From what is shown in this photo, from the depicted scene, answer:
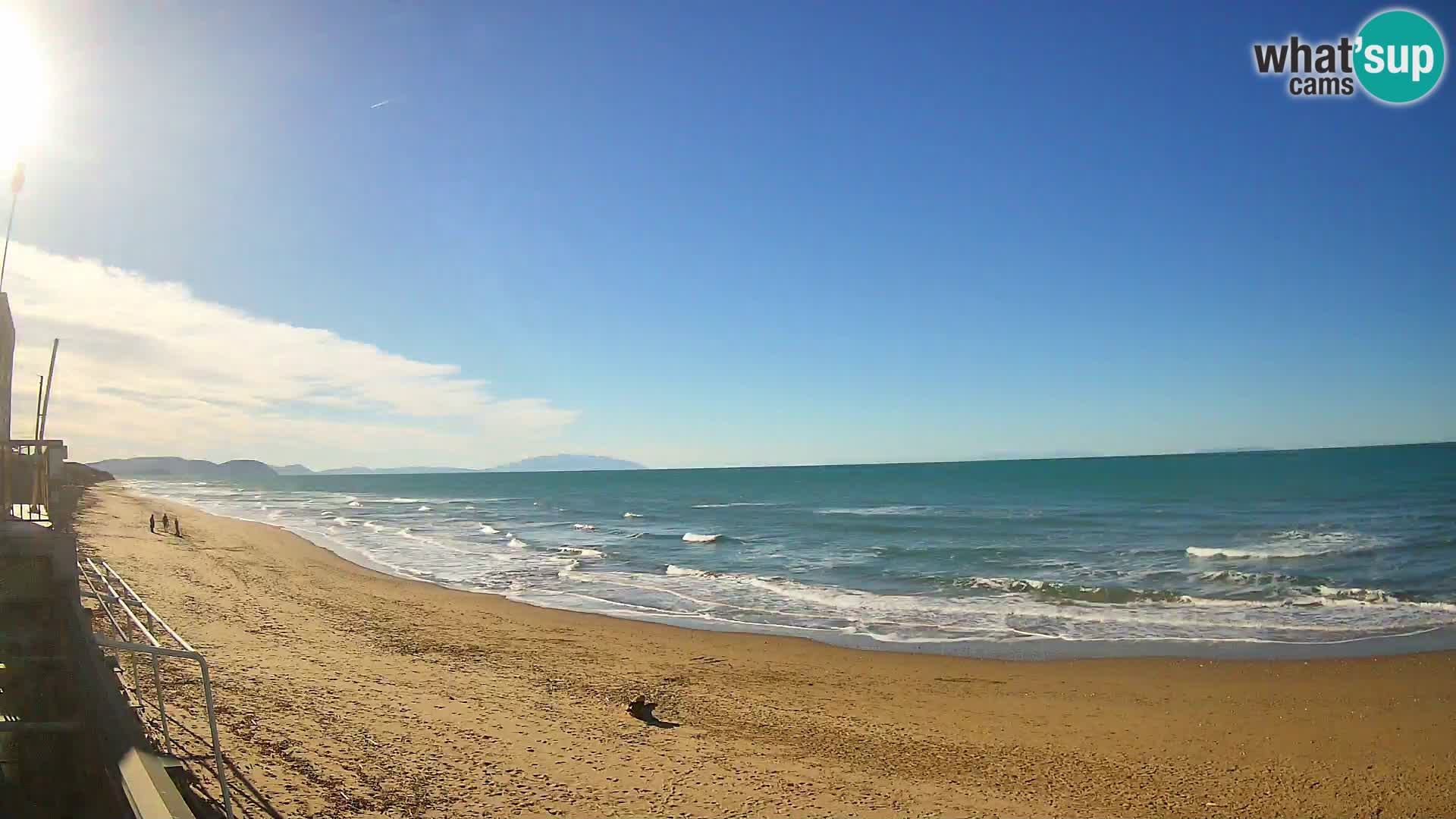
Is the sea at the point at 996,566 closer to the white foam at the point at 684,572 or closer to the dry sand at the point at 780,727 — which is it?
the white foam at the point at 684,572

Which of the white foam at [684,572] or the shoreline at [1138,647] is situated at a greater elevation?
the shoreline at [1138,647]

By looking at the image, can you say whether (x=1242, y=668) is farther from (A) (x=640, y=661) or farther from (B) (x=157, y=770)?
(B) (x=157, y=770)

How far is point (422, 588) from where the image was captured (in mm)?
21688

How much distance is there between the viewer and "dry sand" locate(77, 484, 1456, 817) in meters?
7.65

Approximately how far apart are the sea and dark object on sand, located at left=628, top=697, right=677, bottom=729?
230 inches

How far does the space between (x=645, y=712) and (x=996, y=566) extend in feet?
58.7

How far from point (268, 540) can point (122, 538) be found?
5088 millimetres

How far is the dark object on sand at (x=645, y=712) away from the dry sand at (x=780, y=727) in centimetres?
17

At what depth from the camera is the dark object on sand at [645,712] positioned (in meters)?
9.91

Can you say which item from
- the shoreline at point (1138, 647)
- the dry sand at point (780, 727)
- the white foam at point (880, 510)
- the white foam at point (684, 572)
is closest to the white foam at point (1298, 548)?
the shoreline at point (1138, 647)

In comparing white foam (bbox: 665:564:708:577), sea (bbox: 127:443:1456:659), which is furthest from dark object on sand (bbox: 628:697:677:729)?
white foam (bbox: 665:564:708:577)

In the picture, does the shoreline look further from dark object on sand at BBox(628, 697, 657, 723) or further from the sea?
dark object on sand at BBox(628, 697, 657, 723)

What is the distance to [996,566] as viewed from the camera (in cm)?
2539

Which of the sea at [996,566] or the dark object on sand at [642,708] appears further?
the sea at [996,566]
